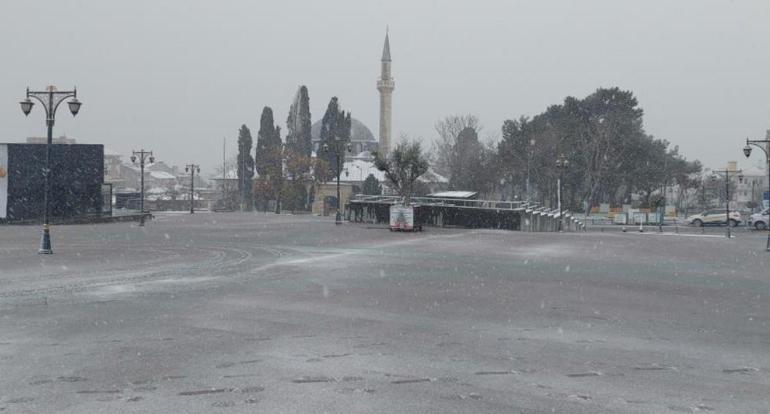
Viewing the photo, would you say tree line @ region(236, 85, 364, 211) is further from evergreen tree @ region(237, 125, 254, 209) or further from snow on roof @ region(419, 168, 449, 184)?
snow on roof @ region(419, 168, 449, 184)

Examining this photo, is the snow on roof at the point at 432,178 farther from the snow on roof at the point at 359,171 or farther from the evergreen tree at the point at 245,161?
the evergreen tree at the point at 245,161

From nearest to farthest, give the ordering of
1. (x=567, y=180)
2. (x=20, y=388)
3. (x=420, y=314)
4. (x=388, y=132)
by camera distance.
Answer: (x=20, y=388) < (x=420, y=314) < (x=567, y=180) < (x=388, y=132)

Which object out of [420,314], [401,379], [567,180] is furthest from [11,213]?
[567,180]

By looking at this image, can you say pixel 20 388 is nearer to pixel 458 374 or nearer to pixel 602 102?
pixel 458 374

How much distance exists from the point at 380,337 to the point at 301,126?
338 feet

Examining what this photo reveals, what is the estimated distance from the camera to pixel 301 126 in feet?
366

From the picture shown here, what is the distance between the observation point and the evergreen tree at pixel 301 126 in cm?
11002

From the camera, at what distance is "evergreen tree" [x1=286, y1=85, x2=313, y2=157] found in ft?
361

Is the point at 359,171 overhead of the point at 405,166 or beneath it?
overhead

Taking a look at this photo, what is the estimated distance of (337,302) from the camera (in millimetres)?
13578

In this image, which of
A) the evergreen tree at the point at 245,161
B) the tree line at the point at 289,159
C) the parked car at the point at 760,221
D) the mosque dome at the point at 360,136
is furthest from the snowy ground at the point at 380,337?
the mosque dome at the point at 360,136

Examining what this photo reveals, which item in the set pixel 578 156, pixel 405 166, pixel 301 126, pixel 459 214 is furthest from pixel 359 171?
pixel 459 214

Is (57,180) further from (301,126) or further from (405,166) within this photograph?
(301,126)

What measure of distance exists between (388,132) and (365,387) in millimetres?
120923
